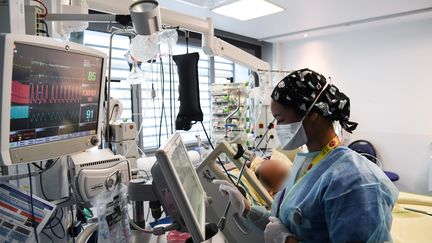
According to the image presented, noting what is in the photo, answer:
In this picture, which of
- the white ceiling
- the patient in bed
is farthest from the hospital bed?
the white ceiling

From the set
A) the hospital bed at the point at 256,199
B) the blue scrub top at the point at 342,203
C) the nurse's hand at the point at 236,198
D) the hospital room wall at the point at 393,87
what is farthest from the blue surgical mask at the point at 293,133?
the hospital room wall at the point at 393,87

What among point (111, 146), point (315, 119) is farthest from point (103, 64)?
point (315, 119)

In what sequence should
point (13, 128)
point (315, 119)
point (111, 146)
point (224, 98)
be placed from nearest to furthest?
point (13, 128) → point (315, 119) → point (111, 146) → point (224, 98)

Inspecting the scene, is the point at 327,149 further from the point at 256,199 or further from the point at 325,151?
the point at 256,199

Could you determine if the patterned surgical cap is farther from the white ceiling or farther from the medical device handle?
the white ceiling

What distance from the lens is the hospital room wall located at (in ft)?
13.9

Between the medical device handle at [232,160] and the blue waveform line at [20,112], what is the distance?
1.11 metres

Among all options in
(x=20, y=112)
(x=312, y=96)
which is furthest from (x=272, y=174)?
(x=20, y=112)

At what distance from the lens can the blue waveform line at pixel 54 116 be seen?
944mm

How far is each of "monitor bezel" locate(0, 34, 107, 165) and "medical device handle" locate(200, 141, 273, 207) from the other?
842 millimetres

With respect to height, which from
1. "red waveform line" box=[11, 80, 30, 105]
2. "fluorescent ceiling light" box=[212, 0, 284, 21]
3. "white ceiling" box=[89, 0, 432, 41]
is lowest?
"red waveform line" box=[11, 80, 30, 105]

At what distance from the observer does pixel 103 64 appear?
48.2 inches

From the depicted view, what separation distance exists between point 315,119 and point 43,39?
991 mm

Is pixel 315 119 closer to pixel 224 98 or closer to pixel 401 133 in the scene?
pixel 224 98
